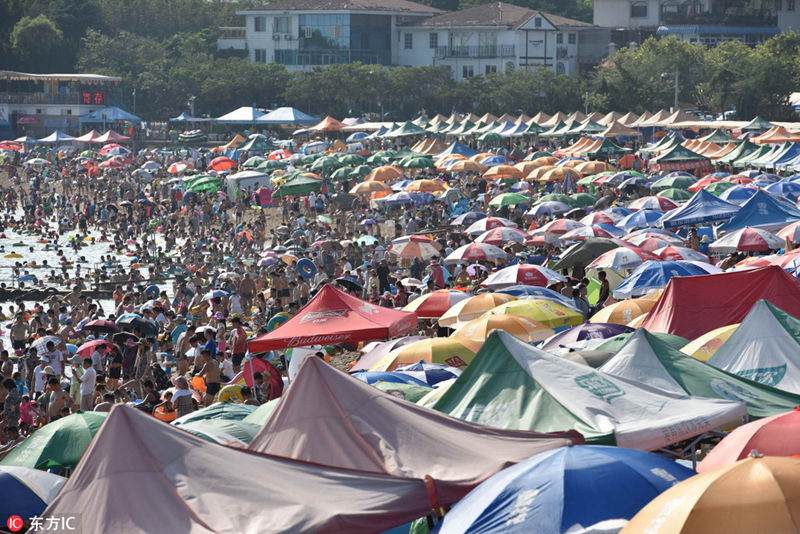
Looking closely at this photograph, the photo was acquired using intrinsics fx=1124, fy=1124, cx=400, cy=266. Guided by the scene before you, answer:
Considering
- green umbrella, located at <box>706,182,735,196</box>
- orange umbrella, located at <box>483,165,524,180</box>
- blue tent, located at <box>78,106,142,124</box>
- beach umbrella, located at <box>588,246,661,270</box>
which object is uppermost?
blue tent, located at <box>78,106,142,124</box>

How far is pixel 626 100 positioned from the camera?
195 ft

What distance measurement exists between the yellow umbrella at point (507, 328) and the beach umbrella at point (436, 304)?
249cm

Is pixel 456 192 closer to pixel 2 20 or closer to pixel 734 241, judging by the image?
pixel 734 241

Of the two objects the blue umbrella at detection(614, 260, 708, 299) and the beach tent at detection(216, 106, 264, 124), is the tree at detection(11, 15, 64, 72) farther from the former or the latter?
the blue umbrella at detection(614, 260, 708, 299)

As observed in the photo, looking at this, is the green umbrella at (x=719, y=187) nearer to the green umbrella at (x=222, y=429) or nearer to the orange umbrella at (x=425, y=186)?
the orange umbrella at (x=425, y=186)

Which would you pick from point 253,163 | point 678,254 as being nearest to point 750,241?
point 678,254

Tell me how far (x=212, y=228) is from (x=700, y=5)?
5580cm

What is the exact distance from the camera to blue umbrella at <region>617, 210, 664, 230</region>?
24.1 metres

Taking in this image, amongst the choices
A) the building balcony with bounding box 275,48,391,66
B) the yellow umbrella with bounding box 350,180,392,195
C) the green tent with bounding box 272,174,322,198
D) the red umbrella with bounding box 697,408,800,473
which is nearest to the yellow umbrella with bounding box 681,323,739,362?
the red umbrella with bounding box 697,408,800,473

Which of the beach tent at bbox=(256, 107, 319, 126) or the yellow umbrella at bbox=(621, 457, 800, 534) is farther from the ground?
the beach tent at bbox=(256, 107, 319, 126)

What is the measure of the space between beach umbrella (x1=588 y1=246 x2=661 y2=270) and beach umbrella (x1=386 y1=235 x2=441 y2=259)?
628cm

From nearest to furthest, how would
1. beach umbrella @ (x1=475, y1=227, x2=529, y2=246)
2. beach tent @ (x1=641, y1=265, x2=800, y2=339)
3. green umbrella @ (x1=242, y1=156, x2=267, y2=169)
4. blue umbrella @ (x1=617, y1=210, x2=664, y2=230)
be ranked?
beach tent @ (x1=641, y1=265, x2=800, y2=339), beach umbrella @ (x1=475, y1=227, x2=529, y2=246), blue umbrella @ (x1=617, y1=210, x2=664, y2=230), green umbrella @ (x1=242, y1=156, x2=267, y2=169)

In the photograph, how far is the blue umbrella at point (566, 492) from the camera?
663 cm

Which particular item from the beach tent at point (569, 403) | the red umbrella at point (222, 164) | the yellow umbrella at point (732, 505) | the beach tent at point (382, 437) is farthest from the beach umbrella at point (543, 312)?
the red umbrella at point (222, 164)
